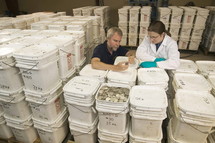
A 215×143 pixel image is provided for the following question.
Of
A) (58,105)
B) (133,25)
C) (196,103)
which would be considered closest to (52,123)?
(58,105)

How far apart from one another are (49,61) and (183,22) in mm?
4617

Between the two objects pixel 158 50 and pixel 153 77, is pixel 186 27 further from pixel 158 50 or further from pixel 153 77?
pixel 153 77

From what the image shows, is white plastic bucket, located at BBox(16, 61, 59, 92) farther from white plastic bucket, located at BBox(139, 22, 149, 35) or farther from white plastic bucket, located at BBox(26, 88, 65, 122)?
white plastic bucket, located at BBox(139, 22, 149, 35)

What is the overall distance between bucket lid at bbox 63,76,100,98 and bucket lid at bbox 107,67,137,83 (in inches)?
7.8

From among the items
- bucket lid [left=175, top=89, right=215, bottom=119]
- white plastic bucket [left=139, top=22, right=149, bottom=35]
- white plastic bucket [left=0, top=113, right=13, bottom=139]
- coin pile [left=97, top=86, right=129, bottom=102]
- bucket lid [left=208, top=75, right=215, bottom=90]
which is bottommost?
white plastic bucket [left=0, top=113, right=13, bottom=139]

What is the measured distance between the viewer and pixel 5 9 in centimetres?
821

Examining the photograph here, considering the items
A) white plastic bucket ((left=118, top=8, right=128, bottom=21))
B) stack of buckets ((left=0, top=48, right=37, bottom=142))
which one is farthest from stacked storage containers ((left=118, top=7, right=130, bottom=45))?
stack of buckets ((left=0, top=48, right=37, bottom=142))

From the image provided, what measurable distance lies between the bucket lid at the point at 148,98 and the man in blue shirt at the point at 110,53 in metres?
0.41

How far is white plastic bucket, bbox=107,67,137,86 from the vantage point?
6.00ft

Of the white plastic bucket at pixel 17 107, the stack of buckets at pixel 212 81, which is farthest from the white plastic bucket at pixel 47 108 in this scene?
the stack of buckets at pixel 212 81

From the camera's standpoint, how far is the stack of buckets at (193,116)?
1.40m

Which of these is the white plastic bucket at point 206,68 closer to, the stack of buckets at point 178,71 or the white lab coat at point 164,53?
the stack of buckets at point 178,71

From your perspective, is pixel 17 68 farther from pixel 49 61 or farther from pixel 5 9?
pixel 5 9

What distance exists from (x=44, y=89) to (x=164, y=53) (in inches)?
71.5
